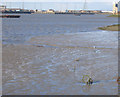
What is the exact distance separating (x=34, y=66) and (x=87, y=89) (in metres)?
6.24

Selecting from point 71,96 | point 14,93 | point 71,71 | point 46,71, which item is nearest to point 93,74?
point 71,71

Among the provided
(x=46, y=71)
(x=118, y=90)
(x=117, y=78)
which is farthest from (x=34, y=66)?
(x=118, y=90)

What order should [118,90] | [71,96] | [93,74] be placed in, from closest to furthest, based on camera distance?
[71,96]
[118,90]
[93,74]

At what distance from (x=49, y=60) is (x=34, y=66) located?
94.8 inches

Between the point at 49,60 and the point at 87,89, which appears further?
the point at 49,60

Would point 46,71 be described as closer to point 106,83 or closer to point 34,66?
point 34,66

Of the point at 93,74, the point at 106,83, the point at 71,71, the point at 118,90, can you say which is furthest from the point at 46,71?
the point at 118,90

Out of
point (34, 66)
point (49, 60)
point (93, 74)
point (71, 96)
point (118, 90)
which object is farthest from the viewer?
point (49, 60)

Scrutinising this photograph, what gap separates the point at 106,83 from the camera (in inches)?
516

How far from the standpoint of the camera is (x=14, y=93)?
37.8ft

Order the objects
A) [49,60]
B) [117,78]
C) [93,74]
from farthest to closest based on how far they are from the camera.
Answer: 1. [49,60]
2. [93,74]
3. [117,78]

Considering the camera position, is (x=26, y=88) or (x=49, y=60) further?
(x=49, y=60)

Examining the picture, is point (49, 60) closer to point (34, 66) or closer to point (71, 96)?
point (34, 66)

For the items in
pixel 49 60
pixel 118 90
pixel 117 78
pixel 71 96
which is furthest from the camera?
pixel 49 60
